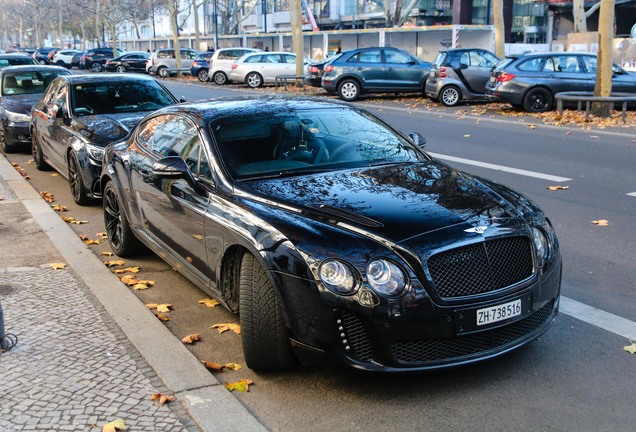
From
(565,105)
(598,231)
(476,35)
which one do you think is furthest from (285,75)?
(598,231)

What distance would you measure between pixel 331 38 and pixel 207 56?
9377 mm

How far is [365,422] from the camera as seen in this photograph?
12.6ft

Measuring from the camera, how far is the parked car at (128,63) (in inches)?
2142

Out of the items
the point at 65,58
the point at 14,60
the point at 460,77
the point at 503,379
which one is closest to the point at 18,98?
the point at 14,60

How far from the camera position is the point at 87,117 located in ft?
32.7

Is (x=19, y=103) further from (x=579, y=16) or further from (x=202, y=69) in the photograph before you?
(x=202, y=69)

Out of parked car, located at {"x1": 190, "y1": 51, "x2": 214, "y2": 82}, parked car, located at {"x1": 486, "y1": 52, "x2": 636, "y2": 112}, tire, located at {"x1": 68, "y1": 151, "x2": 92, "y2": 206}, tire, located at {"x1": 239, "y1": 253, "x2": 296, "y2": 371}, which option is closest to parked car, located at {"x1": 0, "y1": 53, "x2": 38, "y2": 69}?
parked car, located at {"x1": 486, "y1": 52, "x2": 636, "y2": 112}

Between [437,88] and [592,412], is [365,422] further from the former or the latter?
[437,88]

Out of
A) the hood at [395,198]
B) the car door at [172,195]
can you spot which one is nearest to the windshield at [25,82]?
the car door at [172,195]

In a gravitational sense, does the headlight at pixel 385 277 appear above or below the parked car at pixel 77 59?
below

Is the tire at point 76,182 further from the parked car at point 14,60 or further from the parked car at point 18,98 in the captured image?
the parked car at point 14,60

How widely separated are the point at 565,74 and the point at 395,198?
17422 millimetres

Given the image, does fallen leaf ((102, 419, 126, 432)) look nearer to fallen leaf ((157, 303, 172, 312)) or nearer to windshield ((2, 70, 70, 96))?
fallen leaf ((157, 303, 172, 312))

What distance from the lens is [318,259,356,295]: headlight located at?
12.7 feet
